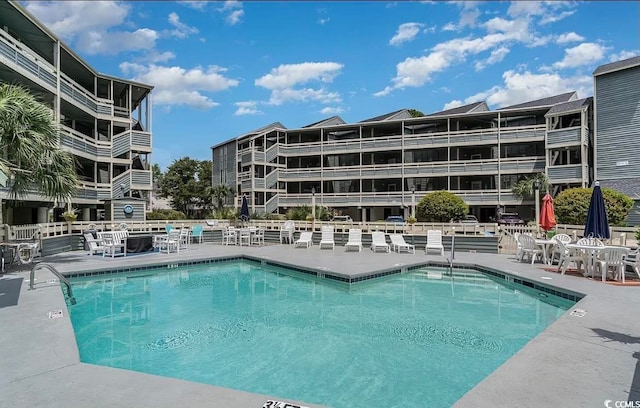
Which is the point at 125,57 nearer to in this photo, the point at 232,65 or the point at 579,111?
the point at 232,65

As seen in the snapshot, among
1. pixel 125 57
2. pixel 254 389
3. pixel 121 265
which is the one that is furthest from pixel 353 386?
pixel 125 57

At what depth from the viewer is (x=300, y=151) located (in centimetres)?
3906

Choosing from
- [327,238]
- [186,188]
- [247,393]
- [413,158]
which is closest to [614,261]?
[247,393]

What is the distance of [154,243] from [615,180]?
27.2 metres

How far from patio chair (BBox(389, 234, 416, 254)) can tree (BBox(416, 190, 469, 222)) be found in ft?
37.3

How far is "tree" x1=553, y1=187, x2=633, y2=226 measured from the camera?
20.3 m

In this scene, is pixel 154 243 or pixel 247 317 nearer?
pixel 247 317

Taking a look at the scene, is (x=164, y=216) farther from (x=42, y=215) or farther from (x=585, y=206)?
(x=585, y=206)

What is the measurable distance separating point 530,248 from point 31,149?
14461 mm

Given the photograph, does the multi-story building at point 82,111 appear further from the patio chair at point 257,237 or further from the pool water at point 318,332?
the pool water at point 318,332

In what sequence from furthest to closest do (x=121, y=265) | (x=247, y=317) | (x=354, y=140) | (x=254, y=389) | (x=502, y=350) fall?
(x=354, y=140), (x=121, y=265), (x=247, y=317), (x=502, y=350), (x=254, y=389)

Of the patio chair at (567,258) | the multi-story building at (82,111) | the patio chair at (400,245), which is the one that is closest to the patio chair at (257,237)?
the patio chair at (400,245)

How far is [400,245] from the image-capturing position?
49.7 feet

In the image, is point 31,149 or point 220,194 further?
point 220,194
